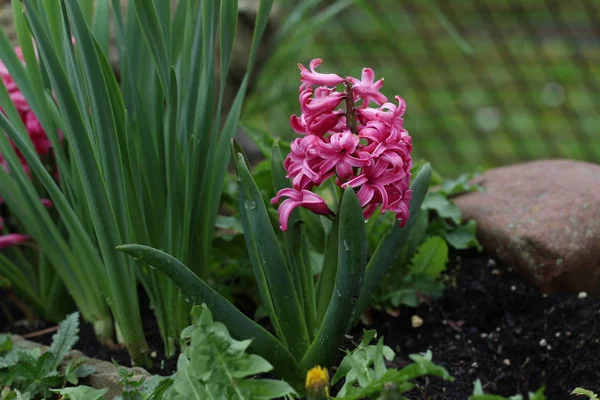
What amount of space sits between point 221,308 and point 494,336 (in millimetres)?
759

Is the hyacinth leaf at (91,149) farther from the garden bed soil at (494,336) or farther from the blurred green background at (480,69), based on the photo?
the blurred green background at (480,69)

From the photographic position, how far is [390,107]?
140 cm

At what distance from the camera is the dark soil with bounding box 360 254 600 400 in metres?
1.69

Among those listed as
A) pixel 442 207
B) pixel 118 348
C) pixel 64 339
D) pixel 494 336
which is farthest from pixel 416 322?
pixel 64 339

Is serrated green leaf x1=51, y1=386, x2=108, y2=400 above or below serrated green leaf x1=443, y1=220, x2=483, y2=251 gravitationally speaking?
above

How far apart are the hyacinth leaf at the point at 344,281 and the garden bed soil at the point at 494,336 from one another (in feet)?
0.64

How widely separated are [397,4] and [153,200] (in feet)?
12.1

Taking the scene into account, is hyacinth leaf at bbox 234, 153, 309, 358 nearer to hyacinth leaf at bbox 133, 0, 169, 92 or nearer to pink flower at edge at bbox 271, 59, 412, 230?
pink flower at edge at bbox 271, 59, 412, 230

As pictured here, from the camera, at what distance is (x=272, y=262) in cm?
141

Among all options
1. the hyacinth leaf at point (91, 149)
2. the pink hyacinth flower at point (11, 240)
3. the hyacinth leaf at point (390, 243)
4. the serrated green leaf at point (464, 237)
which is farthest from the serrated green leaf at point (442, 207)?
the pink hyacinth flower at point (11, 240)

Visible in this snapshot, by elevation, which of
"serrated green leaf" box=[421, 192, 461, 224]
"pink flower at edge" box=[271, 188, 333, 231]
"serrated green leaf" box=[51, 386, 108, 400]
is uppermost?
"pink flower at edge" box=[271, 188, 333, 231]

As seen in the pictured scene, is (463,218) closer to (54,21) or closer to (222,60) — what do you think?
(222,60)

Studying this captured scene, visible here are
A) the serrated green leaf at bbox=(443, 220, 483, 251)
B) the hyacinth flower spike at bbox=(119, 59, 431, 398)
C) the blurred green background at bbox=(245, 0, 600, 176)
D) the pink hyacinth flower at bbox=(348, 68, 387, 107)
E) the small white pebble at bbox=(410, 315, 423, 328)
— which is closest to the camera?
the hyacinth flower spike at bbox=(119, 59, 431, 398)

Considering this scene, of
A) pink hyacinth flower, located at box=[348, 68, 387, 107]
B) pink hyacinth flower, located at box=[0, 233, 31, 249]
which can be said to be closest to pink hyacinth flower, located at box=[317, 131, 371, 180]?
pink hyacinth flower, located at box=[348, 68, 387, 107]
